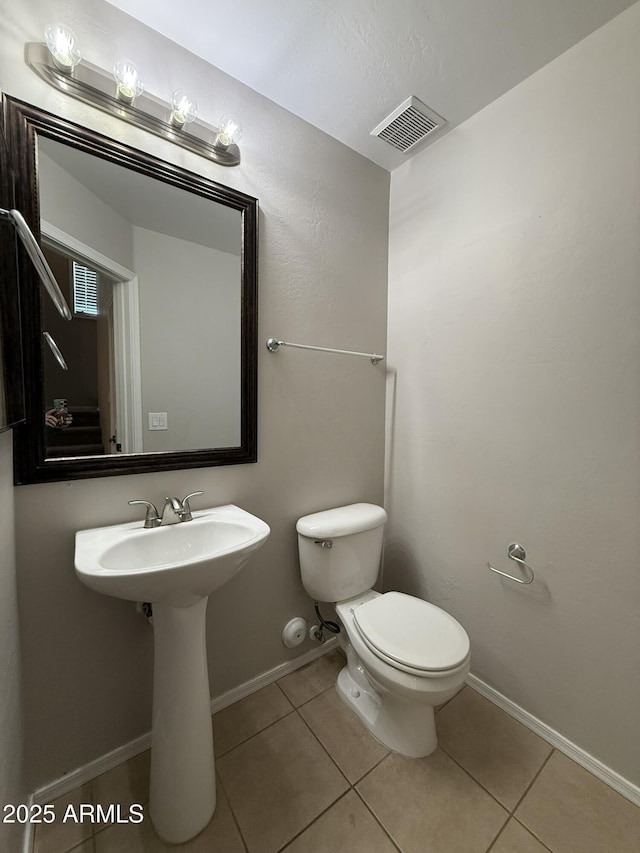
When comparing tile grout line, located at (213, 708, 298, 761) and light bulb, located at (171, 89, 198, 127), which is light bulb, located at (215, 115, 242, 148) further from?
tile grout line, located at (213, 708, 298, 761)

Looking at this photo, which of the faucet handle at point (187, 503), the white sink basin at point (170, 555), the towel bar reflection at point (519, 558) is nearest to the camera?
the white sink basin at point (170, 555)

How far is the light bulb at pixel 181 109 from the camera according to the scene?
111cm

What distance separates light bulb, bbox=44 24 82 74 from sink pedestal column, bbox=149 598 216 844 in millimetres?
1535

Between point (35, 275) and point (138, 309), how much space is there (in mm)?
276

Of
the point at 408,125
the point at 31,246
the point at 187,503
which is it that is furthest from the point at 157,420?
the point at 408,125

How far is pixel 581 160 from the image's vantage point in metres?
1.12

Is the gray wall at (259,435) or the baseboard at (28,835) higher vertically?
the gray wall at (259,435)

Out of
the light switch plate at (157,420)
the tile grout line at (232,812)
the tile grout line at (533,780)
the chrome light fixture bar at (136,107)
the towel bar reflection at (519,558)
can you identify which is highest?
the chrome light fixture bar at (136,107)

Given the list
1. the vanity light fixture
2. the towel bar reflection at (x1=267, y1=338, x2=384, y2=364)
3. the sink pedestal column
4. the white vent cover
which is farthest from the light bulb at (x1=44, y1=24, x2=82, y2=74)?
the sink pedestal column

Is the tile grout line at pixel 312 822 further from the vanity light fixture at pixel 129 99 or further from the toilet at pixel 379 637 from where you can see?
the vanity light fixture at pixel 129 99

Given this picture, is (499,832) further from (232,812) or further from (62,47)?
(62,47)

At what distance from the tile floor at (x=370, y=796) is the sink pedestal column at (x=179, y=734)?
67 millimetres

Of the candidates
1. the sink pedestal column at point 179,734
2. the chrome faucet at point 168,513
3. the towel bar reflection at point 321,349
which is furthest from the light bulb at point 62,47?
the sink pedestal column at point 179,734

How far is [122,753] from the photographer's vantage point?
1151 mm
